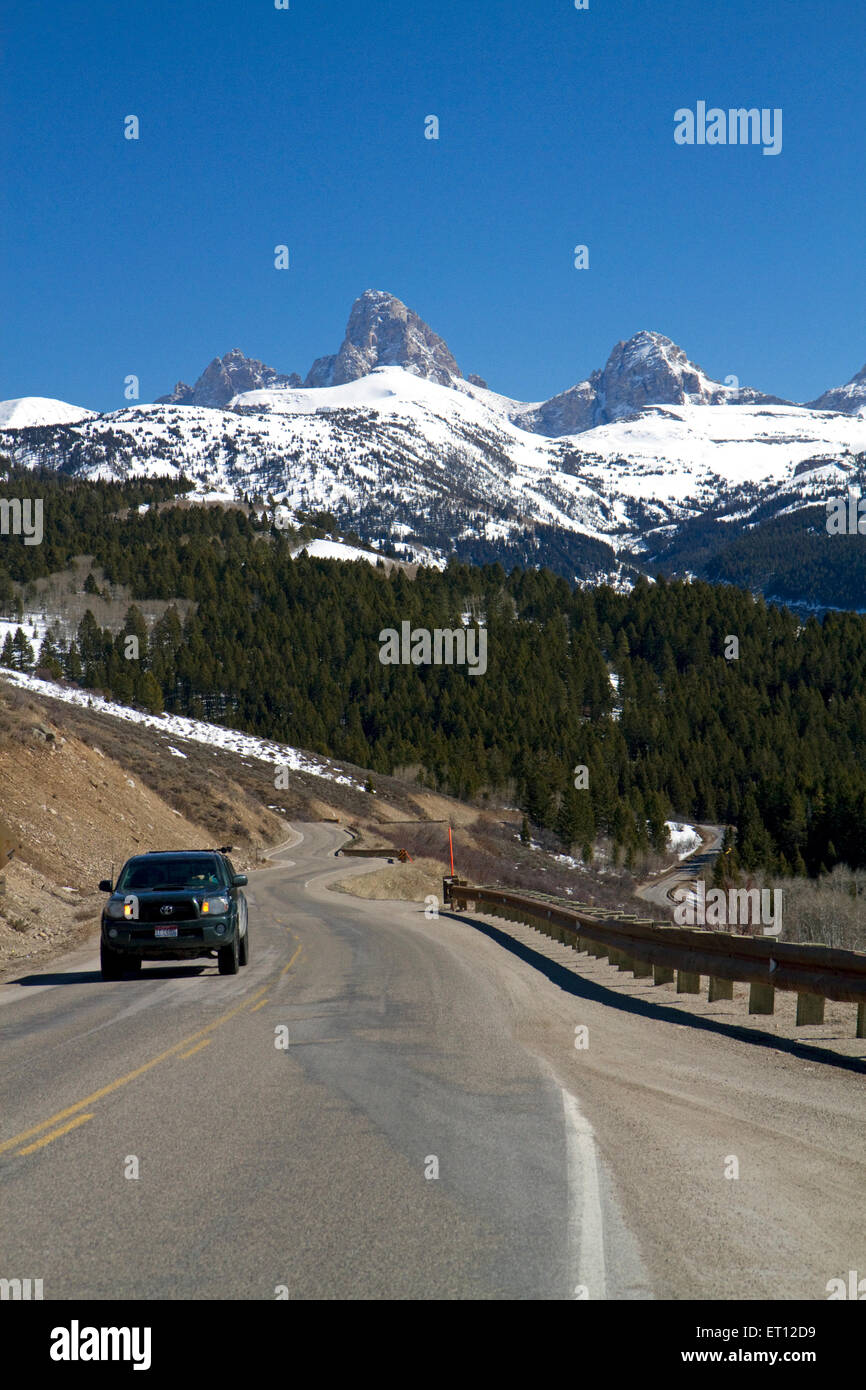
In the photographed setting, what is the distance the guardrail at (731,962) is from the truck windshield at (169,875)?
6528mm

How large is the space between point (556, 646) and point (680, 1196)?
16510 cm

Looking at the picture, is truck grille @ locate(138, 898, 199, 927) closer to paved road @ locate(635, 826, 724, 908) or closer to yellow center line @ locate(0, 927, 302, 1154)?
yellow center line @ locate(0, 927, 302, 1154)

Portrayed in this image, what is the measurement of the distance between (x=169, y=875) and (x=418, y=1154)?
36.5ft

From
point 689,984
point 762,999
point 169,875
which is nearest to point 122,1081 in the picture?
point 762,999

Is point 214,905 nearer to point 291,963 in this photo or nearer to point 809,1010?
point 291,963

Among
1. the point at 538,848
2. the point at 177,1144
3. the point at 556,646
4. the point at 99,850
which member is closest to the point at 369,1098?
the point at 177,1144

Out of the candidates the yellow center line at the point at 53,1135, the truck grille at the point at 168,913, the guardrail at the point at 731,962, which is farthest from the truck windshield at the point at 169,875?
the yellow center line at the point at 53,1135

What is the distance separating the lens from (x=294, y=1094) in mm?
8102

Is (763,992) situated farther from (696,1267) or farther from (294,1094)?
(696,1267)

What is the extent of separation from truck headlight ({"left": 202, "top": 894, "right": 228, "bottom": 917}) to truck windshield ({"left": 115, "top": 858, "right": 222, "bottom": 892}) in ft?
1.29

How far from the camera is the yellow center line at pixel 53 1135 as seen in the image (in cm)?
649

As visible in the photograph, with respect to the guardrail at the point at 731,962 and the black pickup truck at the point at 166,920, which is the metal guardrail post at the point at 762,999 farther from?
the black pickup truck at the point at 166,920

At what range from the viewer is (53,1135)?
6.86 metres

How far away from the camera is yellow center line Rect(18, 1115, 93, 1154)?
649 cm
